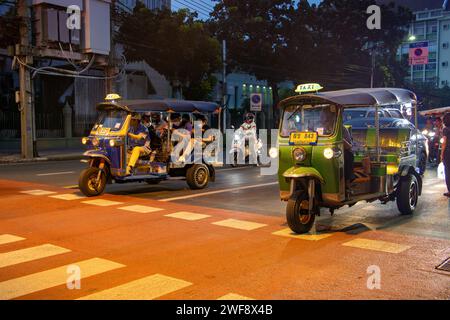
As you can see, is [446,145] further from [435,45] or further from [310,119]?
[435,45]

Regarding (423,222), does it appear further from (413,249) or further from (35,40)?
(35,40)

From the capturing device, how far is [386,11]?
44562 millimetres

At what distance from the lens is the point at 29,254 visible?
6.54 meters

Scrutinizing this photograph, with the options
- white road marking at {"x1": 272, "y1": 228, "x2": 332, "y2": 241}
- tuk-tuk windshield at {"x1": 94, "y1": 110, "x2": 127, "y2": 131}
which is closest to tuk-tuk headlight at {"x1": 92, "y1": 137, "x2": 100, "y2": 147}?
tuk-tuk windshield at {"x1": 94, "y1": 110, "x2": 127, "y2": 131}

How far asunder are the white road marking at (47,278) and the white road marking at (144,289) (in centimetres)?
60

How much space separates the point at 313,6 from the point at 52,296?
39598 mm

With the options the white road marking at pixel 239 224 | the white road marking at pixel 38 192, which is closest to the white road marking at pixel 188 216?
the white road marking at pixel 239 224

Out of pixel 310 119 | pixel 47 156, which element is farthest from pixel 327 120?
pixel 47 156

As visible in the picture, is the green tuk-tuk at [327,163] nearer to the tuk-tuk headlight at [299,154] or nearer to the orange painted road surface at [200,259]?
the tuk-tuk headlight at [299,154]

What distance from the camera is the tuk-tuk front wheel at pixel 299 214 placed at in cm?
749

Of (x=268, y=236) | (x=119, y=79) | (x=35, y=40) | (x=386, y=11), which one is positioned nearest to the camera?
(x=268, y=236)

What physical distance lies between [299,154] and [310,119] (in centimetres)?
65
